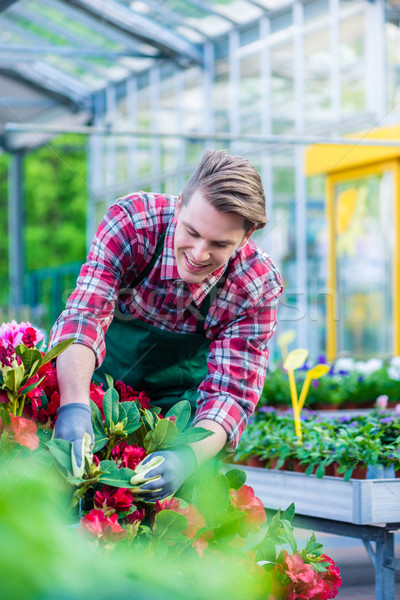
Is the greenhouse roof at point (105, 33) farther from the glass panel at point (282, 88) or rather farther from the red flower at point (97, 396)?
the red flower at point (97, 396)

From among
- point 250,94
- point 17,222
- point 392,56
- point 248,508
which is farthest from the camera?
point 17,222

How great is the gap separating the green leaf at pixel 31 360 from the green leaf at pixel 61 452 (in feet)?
0.52

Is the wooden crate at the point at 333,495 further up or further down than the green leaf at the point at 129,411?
further down

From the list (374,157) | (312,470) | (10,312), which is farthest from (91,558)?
(10,312)

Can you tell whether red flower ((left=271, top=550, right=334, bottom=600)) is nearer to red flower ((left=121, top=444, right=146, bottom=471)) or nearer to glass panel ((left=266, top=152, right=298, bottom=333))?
red flower ((left=121, top=444, right=146, bottom=471))

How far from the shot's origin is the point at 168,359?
2.05 m

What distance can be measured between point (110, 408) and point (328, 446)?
4.99 feet

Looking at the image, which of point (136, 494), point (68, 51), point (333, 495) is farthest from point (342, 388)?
point (68, 51)

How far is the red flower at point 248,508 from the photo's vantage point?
4.21 feet

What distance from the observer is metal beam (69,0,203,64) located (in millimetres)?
10523

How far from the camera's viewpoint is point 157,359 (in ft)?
6.72

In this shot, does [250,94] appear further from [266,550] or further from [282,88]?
[266,550]

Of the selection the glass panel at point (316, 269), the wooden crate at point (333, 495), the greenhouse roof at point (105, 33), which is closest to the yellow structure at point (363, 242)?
the glass panel at point (316, 269)

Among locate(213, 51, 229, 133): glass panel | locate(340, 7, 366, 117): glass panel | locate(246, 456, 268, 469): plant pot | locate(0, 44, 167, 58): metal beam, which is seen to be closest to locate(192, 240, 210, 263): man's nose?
locate(246, 456, 268, 469): plant pot
